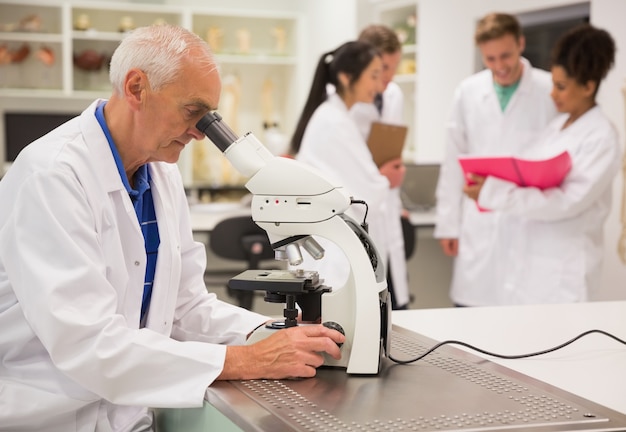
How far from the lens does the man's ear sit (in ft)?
4.94

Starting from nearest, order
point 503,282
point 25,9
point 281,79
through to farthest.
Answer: point 503,282
point 25,9
point 281,79

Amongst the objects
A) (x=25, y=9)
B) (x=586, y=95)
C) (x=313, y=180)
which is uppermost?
(x=25, y=9)

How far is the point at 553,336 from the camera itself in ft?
6.11

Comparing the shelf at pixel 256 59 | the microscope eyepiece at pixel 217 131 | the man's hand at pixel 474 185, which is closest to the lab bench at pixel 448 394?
the microscope eyepiece at pixel 217 131

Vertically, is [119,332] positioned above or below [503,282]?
above

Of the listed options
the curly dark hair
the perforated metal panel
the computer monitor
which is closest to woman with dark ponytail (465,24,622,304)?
the curly dark hair

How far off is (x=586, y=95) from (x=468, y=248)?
84cm

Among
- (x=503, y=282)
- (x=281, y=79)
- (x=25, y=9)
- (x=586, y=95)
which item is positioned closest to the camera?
(x=586, y=95)

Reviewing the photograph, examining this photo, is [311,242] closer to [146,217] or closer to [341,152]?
[146,217]

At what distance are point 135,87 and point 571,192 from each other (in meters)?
Answer: 1.89

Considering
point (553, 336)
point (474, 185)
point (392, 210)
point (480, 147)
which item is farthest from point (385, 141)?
point (553, 336)

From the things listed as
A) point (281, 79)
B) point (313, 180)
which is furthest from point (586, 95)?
point (281, 79)

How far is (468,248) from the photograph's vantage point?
353 centimetres

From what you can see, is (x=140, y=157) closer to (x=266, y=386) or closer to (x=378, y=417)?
(x=266, y=386)
